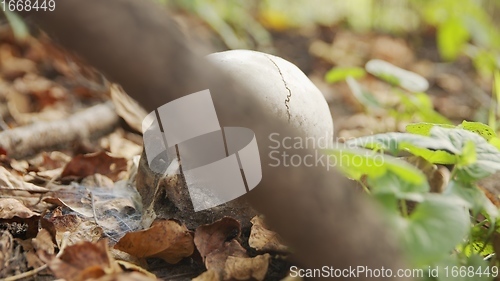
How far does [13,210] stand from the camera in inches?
62.9

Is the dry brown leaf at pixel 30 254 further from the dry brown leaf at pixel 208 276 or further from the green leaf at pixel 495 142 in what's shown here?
the green leaf at pixel 495 142

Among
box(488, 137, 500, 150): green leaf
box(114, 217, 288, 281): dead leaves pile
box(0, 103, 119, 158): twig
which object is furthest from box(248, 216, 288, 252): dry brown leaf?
box(0, 103, 119, 158): twig

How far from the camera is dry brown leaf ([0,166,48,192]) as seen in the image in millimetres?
1798

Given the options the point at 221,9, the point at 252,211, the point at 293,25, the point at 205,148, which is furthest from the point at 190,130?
the point at 293,25

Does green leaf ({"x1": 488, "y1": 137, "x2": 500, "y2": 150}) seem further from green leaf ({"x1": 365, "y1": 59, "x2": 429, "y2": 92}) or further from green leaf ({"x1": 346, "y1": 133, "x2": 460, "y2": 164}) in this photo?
green leaf ({"x1": 365, "y1": 59, "x2": 429, "y2": 92})

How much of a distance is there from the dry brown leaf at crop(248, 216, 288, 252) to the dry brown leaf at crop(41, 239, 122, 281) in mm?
359

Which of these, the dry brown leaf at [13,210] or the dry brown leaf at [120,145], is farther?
the dry brown leaf at [120,145]

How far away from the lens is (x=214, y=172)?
152 cm

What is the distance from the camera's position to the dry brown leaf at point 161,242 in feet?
4.72

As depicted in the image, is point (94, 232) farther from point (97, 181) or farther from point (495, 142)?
point (495, 142)

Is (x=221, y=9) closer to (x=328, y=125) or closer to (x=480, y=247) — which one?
(x=328, y=125)

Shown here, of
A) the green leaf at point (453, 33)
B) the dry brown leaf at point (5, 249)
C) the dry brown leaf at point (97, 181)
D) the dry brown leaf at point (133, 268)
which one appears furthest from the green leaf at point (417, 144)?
the green leaf at point (453, 33)

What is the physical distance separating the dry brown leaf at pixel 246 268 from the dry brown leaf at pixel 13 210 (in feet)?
1.79


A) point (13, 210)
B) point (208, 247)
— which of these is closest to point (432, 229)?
point (208, 247)
